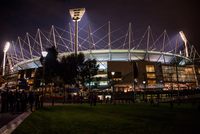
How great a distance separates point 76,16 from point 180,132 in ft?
207

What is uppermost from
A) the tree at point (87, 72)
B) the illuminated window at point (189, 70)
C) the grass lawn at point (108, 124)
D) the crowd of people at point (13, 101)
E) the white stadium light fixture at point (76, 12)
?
the white stadium light fixture at point (76, 12)

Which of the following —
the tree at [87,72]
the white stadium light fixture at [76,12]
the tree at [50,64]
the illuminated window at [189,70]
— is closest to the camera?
the tree at [50,64]

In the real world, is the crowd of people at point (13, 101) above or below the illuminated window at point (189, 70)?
below

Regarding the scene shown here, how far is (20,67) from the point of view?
113000 mm

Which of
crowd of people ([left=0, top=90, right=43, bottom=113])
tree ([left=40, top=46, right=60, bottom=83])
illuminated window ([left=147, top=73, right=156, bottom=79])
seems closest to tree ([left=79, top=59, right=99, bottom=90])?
tree ([left=40, top=46, right=60, bottom=83])

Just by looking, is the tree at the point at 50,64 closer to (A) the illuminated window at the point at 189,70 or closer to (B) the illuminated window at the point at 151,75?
(B) the illuminated window at the point at 151,75

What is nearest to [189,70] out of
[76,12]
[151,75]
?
[151,75]

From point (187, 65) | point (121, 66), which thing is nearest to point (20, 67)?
point (121, 66)

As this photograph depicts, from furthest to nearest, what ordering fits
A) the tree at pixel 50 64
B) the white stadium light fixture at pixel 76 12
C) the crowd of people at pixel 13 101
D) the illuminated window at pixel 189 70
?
the illuminated window at pixel 189 70 → the white stadium light fixture at pixel 76 12 → the tree at pixel 50 64 → the crowd of people at pixel 13 101

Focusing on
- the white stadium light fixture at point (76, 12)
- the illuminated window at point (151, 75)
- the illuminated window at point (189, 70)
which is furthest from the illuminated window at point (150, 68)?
the white stadium light fixture at point (76, 12)

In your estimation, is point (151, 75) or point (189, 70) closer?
point (151, 75)

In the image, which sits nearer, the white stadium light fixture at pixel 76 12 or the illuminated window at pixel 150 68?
the white stadium light fixture at pixel 76 12

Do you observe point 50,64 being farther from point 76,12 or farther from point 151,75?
point 151,75

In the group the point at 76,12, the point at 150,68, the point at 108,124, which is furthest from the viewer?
the point at 150,68
